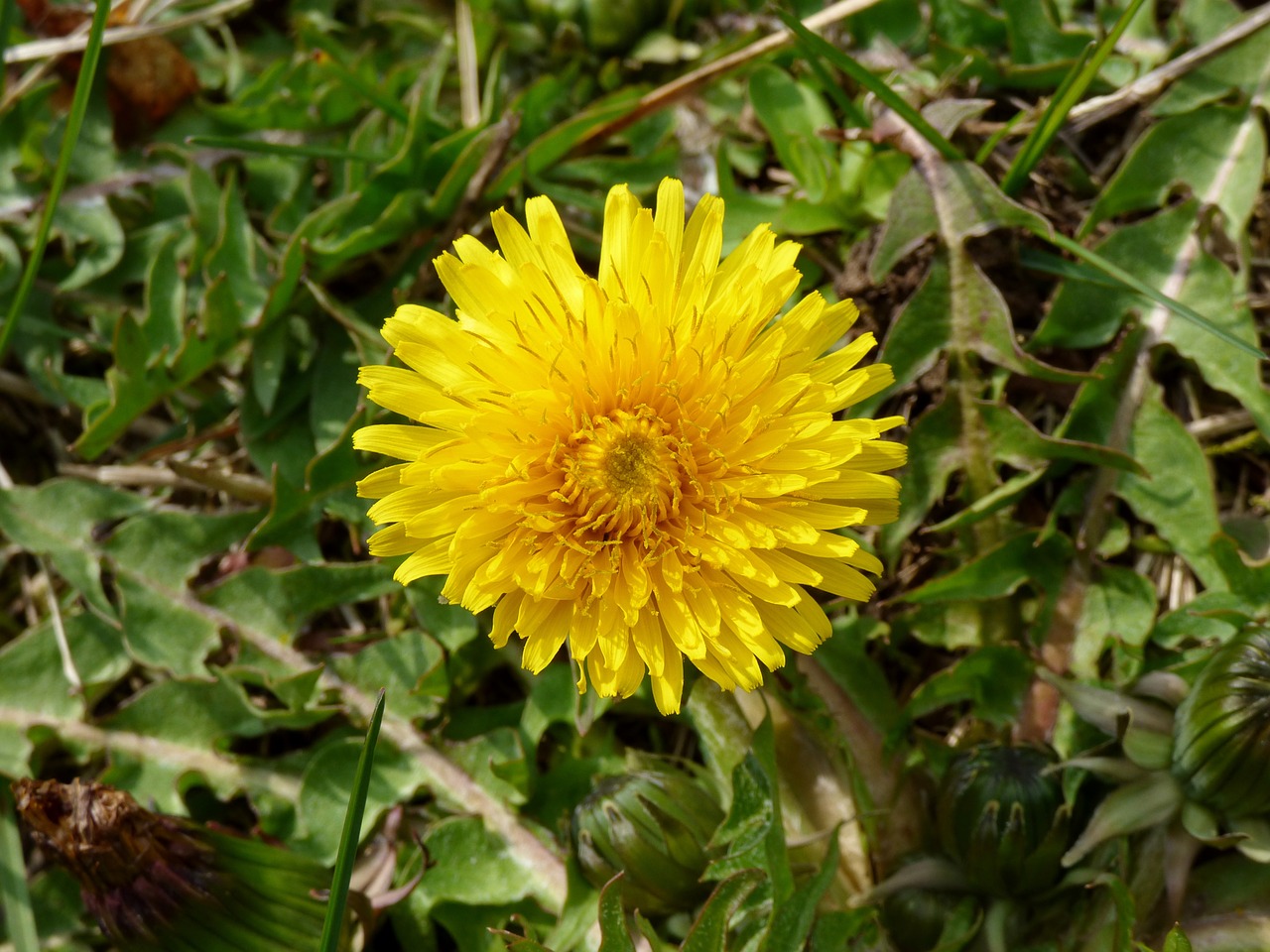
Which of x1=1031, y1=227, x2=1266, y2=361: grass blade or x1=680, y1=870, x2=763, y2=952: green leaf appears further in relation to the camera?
x1=1031, y1=227, x2=1266, y2=361: grass blade

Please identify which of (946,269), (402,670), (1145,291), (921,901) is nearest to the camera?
(921,901)

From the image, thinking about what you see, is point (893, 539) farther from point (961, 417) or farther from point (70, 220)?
point (70, 220)

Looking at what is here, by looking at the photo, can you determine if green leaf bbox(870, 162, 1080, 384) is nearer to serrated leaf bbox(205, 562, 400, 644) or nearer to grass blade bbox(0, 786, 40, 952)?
serrated leaf bbox(205, 562, 400, 644)

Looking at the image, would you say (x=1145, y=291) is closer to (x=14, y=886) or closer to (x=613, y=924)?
(x=613, y=924)

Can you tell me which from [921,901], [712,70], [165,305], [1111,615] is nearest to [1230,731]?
[1111,615]

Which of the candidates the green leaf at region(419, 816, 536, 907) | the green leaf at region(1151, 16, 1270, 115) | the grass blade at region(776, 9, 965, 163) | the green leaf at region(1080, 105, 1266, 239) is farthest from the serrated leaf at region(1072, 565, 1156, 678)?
the green leaf at region(419, 816, 536, 907)

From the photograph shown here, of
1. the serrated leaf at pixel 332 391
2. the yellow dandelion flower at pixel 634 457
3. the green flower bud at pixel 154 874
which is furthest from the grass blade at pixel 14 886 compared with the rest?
the yellow dandelion flower at pixel 634 457

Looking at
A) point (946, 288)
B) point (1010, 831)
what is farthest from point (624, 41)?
point (1010, 831)
